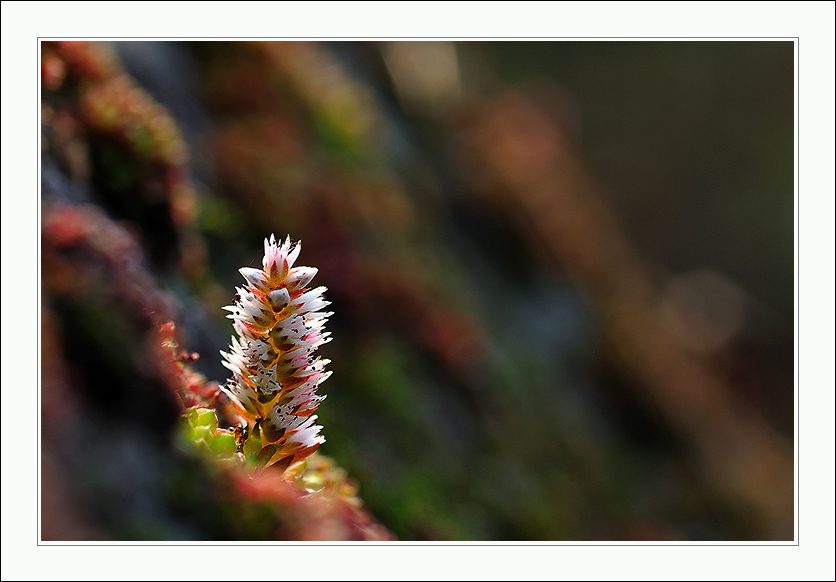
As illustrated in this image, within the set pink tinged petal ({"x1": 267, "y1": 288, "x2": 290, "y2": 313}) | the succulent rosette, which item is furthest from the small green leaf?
pink tinged petal ({"x1": 267, "y1": 288, "x2": 290, "y2": 313})

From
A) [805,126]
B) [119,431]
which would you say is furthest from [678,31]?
[119,431]

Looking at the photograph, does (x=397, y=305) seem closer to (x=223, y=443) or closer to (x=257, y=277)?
(x=223, y=443)

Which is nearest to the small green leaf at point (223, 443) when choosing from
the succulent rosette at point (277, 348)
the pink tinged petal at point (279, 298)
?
the succulent rosette at point (277, 348)

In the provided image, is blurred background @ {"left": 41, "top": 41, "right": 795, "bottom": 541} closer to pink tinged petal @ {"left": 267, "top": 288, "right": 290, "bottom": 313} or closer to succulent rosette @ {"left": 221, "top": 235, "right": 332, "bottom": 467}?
succulent rosette @ {"left": 221, "top": 235, "right": 332, "bottom": 467}

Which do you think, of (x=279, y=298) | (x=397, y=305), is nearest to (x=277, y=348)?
(x=279, y=298)

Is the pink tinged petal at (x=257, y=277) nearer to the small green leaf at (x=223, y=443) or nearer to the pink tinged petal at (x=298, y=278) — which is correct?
the pink tinged petal at (x=298, y=278)
